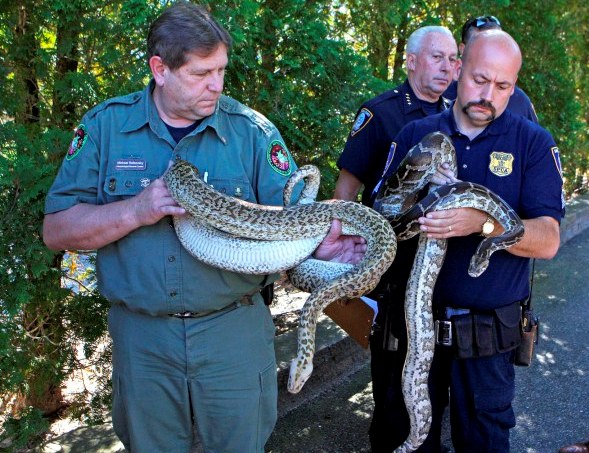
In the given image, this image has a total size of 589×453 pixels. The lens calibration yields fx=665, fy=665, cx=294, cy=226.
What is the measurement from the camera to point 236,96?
4.87m

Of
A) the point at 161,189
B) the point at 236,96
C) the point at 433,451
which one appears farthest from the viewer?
the point at 236,96

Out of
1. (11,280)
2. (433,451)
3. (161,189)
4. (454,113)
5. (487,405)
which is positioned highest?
(454,113)

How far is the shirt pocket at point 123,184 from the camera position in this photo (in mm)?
3027

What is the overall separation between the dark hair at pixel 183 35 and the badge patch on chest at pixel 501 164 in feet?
4.85

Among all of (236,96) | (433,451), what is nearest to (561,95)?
(236,96)

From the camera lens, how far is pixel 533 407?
5074 mm

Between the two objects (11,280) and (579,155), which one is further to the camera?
(579,155)

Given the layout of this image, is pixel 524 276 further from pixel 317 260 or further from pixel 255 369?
pixel 255 369

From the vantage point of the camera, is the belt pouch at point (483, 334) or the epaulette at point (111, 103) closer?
the epaulette at point (111, 103)

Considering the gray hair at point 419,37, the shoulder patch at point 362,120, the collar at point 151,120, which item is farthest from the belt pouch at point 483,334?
the gray hair at point 419,37

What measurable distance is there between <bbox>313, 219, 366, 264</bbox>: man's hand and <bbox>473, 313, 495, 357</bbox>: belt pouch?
0.72 meters

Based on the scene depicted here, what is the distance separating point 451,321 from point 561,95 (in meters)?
7.18

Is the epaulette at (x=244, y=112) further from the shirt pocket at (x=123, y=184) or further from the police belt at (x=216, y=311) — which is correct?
the police belt at (x=216, y=311)

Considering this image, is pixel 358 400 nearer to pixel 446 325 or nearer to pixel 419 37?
pixel 446 325
